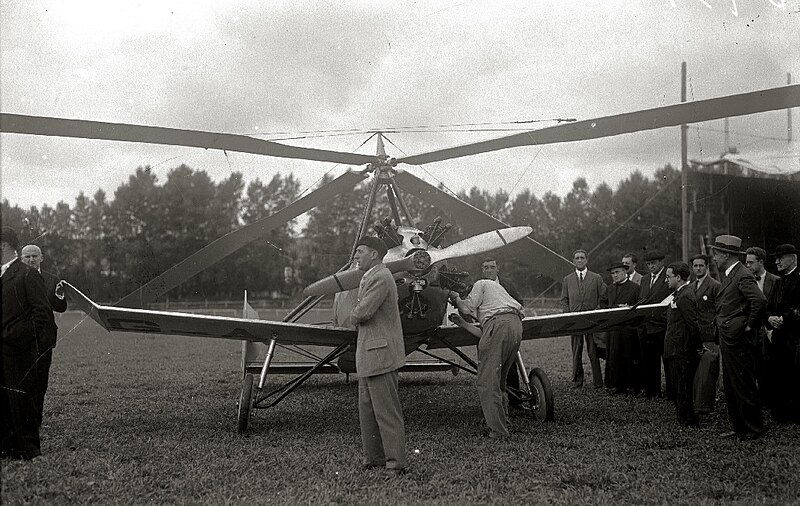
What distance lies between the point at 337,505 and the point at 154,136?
12.1ft

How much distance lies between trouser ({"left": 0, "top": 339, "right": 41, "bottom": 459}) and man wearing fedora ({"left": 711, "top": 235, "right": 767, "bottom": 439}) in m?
5.70

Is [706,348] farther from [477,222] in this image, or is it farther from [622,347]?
[477,222]

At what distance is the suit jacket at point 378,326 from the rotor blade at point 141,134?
223 cm

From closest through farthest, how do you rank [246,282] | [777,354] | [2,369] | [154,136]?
[2,369] → [154,136] → [777,354] → [246,282]

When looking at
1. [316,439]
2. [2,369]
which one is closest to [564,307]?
[316,439]

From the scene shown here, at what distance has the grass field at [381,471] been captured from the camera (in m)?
4.01

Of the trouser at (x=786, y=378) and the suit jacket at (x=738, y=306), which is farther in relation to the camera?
the trouser at (x=786, y=378)

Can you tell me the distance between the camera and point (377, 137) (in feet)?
25.7

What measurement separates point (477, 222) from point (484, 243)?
160cm

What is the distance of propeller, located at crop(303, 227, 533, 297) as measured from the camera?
5.57m

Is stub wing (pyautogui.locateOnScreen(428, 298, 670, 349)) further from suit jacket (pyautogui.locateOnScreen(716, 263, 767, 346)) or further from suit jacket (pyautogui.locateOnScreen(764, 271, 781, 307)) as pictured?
suit jacket (pyautogui.locateOnScreen(716, 263, 767, 346))

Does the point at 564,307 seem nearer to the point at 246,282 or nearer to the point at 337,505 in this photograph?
the point at 337,505

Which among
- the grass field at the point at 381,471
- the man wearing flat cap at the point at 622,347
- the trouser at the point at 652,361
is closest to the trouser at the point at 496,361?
the grass field at the point at 381,471

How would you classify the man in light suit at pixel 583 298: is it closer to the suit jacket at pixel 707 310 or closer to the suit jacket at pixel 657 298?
the suit jacket at pixel 657 298
